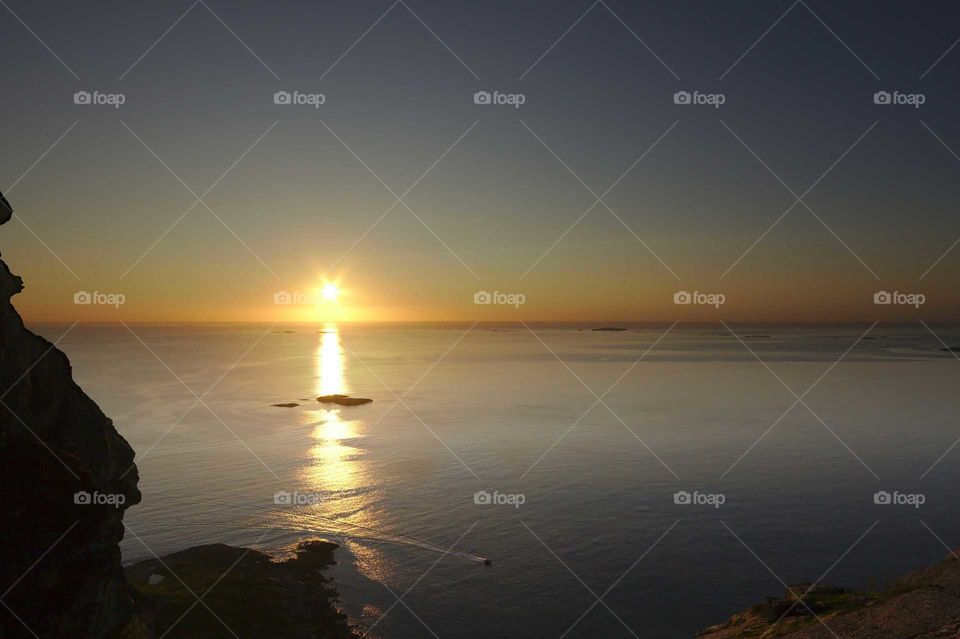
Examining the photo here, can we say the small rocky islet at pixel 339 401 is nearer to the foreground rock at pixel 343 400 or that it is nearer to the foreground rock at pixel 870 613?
the foreground rock at pixel 343 400

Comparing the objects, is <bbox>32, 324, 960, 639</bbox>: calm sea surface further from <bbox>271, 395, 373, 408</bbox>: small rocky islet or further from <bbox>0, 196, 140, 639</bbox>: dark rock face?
<bbox>0, 196, 140, 639</bbox>: dark rock face

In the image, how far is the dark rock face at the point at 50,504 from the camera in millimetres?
15797

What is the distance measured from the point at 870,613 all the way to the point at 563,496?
27.6 m

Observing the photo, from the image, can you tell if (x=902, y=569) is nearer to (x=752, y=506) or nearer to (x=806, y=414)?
(x=752, y=506)

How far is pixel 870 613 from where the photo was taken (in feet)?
56.5

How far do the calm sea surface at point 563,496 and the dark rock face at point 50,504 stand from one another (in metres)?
12.6

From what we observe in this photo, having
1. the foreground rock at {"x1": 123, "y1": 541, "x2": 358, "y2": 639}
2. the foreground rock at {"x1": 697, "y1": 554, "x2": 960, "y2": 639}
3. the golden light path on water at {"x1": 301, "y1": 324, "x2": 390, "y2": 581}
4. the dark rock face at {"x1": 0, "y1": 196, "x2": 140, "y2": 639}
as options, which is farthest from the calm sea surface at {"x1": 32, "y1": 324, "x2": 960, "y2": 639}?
the dark rock face at {"x1": 0, "y1": 196, "x2": 140, "y2": 639}

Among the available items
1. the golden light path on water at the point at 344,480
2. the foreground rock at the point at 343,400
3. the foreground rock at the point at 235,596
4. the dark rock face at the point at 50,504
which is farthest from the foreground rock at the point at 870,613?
the foreground rock at the point at 343,400

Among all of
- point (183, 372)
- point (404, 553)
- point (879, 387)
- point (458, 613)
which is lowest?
point (458, 613)

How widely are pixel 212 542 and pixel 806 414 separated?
72.6 m

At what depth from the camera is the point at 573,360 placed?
185m

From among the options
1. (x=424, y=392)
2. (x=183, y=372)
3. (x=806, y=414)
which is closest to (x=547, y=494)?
(x=806, y=414)

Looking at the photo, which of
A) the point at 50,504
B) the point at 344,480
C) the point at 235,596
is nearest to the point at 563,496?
the point at 344,480

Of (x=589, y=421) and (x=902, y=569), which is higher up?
(x=589, y=421)
